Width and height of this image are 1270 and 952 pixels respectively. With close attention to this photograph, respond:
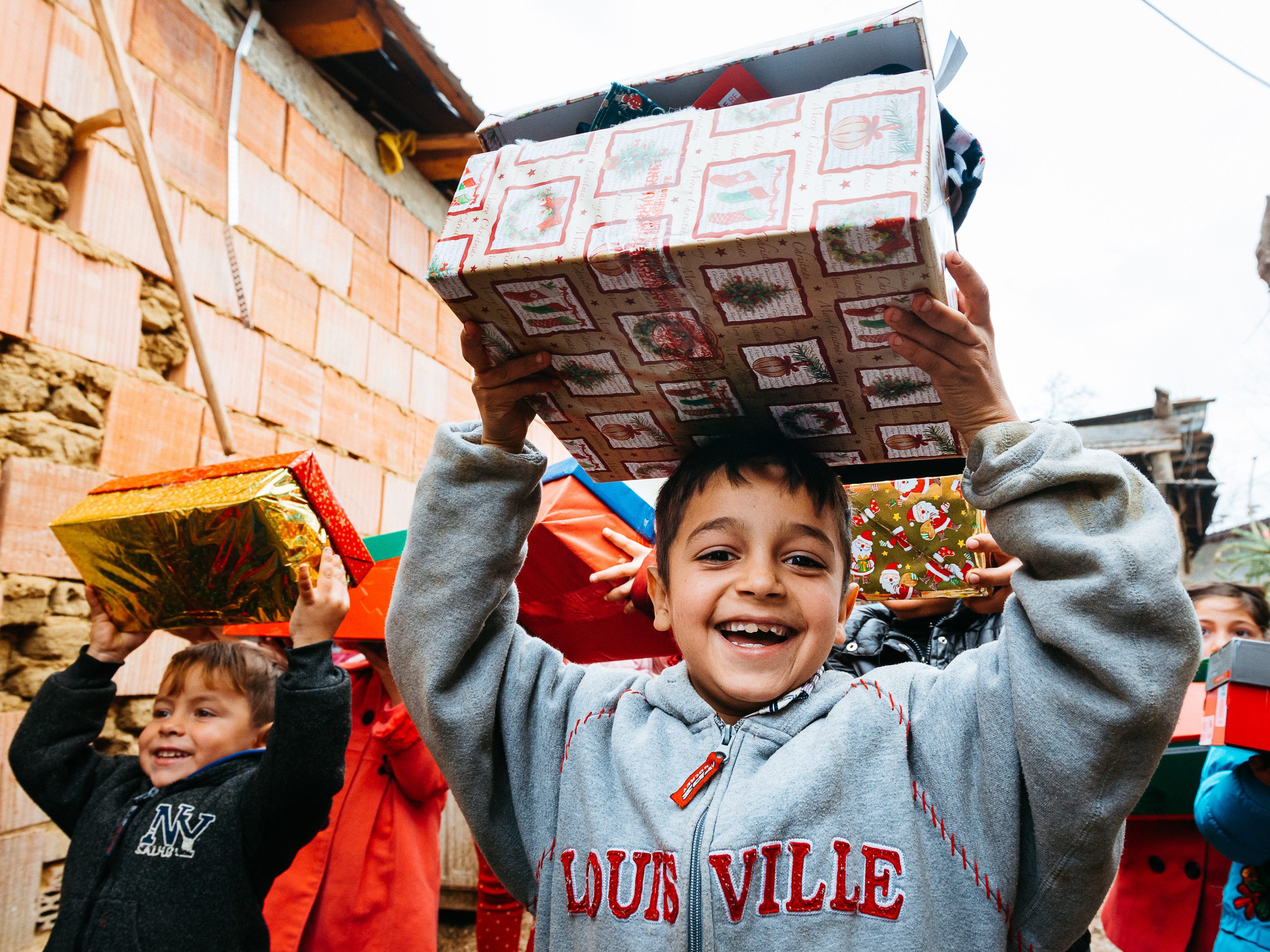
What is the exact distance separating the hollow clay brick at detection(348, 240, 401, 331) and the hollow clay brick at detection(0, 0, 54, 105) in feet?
5.48

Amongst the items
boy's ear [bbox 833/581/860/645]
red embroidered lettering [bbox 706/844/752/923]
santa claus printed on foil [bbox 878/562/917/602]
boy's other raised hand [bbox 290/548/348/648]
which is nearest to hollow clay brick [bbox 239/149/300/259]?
boy's other raised hand [bbox 290/548/348/648]

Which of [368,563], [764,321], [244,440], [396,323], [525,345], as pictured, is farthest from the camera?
[396,323]

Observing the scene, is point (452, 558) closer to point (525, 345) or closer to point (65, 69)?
point (525, 345)

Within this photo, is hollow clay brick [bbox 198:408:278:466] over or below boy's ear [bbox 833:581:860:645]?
over

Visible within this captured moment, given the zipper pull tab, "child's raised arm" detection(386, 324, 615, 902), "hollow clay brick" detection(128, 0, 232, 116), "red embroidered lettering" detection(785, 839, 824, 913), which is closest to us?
"red embroidered lettering" detection(785, 839, 824, 913)

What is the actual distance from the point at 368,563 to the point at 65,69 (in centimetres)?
216

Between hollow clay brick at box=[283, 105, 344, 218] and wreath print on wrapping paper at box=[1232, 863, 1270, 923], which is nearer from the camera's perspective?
wreath print on wrapping paper at box=[1232, 863, 1270, 923]

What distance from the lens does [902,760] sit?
1063 millimetres

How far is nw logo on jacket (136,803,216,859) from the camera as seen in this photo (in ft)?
6.10

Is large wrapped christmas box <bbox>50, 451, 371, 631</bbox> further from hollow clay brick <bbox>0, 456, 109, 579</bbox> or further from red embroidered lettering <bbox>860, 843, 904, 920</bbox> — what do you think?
red embroidered lettering <bbox>860, 843, 904, 920</bbox>

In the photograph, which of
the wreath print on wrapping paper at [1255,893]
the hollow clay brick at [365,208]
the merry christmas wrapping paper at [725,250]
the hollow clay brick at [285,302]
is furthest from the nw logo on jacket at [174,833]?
the hollow clay brick at [365,208]

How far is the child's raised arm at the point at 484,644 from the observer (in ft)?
4.05

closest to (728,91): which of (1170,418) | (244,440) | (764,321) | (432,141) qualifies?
(764,321)

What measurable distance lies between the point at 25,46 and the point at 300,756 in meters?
2.43
